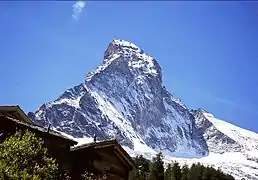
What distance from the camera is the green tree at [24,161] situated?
1781cm

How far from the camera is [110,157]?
102 feet

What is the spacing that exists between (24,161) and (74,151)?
1025 centimetres

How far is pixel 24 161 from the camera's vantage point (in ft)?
62.3

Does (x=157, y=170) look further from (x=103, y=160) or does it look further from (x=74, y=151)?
(x=74, y=151)

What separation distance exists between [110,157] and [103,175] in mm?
2073

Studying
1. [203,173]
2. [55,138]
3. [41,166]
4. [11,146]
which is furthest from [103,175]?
[203,173]

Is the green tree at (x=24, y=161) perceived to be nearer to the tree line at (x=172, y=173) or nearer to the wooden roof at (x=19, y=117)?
the wooden roof at (x=19, y=117)

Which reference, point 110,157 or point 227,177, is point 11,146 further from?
point 227,177

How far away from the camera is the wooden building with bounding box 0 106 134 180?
27016 mm

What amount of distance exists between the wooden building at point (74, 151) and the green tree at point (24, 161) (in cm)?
719

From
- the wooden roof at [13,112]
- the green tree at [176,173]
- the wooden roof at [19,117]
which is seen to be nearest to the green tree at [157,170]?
the green tree at [176,173]

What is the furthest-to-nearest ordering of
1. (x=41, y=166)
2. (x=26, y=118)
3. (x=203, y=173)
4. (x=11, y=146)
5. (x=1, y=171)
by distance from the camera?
(x=203, y=173) < (x=26, y=118) < (x=41, y=166) < (x=11, y=146) < (x=1, y=171)

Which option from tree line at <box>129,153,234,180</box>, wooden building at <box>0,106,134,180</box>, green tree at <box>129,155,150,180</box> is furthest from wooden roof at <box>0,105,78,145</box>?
tree line at <box>129,153,234,180</box>

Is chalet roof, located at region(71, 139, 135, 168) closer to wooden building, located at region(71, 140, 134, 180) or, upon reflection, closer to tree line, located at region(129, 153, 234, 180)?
wooden building, located at region(71, 140, 134, 180)
